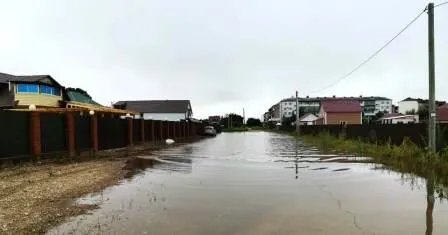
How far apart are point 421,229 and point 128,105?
8969cm

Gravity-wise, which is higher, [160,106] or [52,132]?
[160,106]

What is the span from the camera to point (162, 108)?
305ft

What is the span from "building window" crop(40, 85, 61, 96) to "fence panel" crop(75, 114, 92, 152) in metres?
20.8

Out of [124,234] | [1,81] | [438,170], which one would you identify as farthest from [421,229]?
[1,81]

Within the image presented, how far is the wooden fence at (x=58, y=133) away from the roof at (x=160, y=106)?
62.4m

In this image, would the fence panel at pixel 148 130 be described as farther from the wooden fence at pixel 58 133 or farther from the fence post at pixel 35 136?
the fence post at pixel 35 136

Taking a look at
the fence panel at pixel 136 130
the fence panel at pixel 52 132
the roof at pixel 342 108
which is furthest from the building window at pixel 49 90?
the roof at pixel 342 108

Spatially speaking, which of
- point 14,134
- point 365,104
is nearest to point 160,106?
point 14,134

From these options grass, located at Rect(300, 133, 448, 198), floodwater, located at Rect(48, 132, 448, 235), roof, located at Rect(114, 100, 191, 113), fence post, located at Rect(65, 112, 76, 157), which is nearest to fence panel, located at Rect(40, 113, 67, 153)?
fence post, located at Rect(65, 112, 76, 157)

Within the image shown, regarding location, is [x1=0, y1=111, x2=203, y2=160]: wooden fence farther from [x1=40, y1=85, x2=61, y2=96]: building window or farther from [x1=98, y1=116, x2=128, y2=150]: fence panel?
[x1=40, y1=85, x2=61, y2=96]: building window

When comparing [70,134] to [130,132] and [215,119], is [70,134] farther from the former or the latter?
[215,119]

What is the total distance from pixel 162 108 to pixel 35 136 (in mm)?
76296

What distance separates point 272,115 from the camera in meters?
197

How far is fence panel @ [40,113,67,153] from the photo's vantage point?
1762cm
